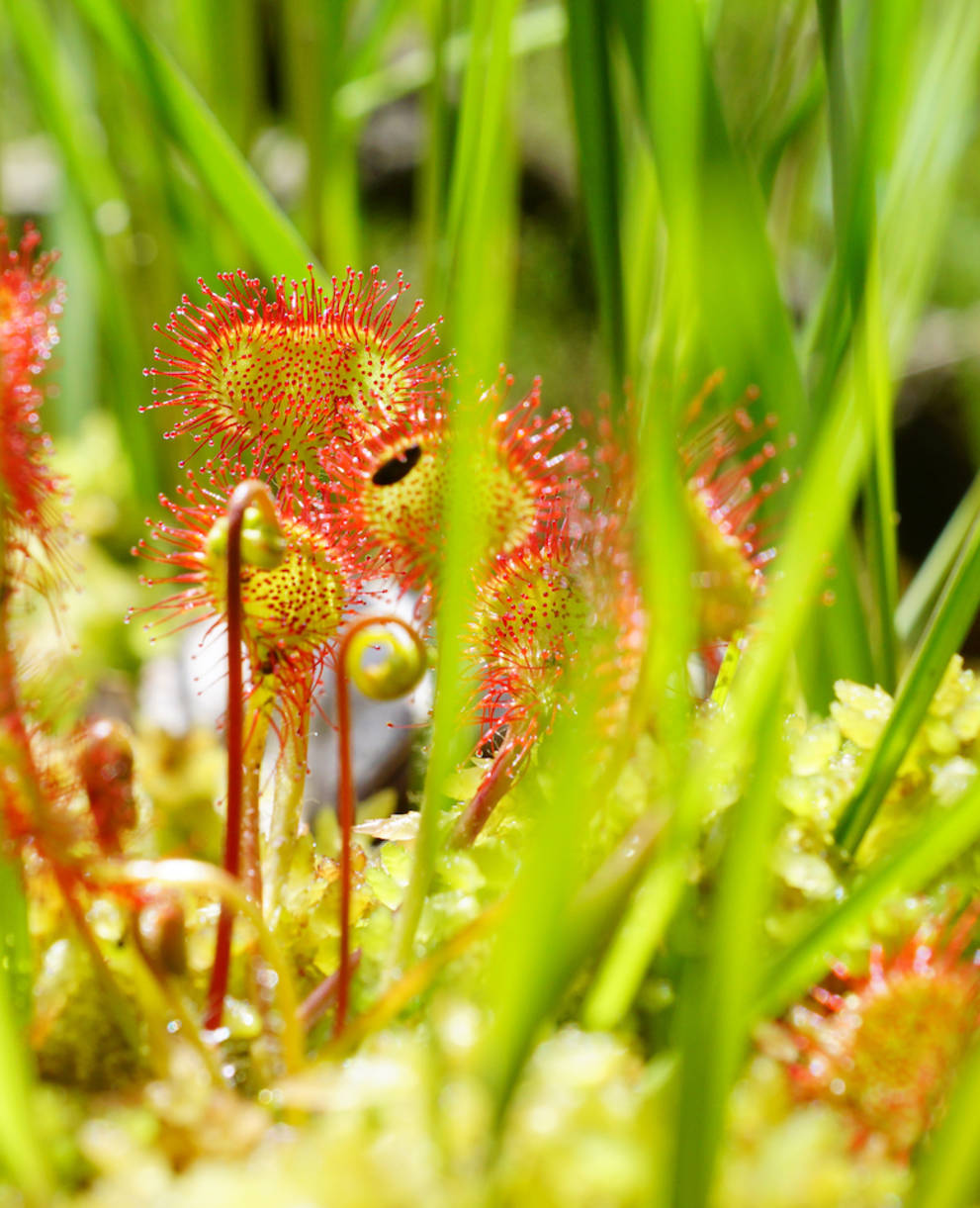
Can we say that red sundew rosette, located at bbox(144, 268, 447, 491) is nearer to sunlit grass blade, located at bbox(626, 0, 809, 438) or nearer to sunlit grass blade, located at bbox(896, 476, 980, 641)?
sunlit grass blade, located at bbox(626, 0, 809, 438)

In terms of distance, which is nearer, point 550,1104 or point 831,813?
point 550,1104

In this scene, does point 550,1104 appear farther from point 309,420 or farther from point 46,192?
point 46,192

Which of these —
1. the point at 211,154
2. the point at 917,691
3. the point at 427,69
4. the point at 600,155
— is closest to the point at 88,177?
the point at 427,69

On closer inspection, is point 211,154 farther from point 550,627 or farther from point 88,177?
point 88,177

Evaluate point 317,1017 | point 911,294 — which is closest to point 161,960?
point 317,1017

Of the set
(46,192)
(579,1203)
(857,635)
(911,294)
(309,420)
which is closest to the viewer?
(579,1203)

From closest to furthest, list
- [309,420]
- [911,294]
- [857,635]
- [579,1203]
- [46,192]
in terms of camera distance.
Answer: [579,1203] < [309,420] < [857,635] < [911,294] < [46,192]

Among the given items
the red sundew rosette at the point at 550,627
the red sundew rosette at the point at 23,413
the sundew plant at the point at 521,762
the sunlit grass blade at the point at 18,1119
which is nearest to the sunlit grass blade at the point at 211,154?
the sundew plant at the point at 521,762

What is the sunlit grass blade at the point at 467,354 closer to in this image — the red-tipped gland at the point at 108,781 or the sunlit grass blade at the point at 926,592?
the red-tipped gland at the point at 108,781
